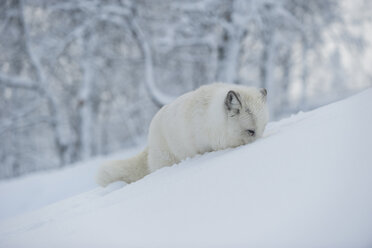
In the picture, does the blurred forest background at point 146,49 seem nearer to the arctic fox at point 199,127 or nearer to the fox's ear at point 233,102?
the arctic fox at point 199,127

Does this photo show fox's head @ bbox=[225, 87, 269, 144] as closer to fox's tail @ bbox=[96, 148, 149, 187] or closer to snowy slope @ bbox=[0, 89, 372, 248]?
snowy slope @ bbox=[0, 89, 372, 248]

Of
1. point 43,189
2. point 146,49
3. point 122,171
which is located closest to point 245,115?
point 122,171

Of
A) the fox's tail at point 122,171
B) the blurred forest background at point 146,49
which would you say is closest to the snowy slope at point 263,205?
the fox's tail at point 122,171

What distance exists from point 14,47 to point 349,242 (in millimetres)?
12382

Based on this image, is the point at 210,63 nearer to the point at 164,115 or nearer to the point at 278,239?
the point at 164,115

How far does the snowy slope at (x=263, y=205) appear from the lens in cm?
124

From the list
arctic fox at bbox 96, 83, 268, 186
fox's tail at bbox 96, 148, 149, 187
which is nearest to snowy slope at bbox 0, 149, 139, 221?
fox's tail at bbox 96, 148, 149, 187

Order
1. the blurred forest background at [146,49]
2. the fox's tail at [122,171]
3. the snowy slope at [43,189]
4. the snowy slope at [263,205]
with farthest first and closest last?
the blurred forest background at [146,49]
the snowy slope at [43,189]
the fox's tail at [122,171]
the snowy slope at [263,205]

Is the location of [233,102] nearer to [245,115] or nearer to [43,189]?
[245,115]

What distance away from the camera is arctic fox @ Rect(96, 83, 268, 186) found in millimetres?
2854

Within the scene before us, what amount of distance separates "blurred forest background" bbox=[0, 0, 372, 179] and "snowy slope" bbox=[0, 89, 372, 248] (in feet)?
22.7

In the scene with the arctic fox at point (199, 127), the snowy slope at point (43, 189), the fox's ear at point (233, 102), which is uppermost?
the fox's ear at point (233, 102)

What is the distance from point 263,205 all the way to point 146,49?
8313 millimetres

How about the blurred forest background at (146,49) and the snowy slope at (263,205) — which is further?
the blurred forest background at (146,49)
